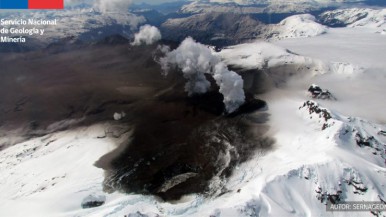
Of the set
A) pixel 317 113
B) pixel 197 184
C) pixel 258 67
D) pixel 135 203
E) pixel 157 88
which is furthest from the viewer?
pixel 258 67

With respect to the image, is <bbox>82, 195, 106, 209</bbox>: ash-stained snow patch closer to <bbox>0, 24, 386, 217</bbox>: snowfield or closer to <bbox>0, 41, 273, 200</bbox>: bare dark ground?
<bbox>0, 24, 386, 217</bbox>: snowfield

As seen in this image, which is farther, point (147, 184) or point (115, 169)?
point (115, 169)

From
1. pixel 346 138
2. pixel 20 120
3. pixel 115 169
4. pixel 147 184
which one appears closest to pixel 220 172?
pixel 147 184

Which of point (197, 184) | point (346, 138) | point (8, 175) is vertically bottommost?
point (8, 175)

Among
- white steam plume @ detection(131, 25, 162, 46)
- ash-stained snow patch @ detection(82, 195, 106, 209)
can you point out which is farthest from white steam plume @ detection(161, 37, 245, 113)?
ash-stained snow patch @ detection(82, 195, 106, 209)

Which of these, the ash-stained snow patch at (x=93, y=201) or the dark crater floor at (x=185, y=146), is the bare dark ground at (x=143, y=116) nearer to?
the dark crater floor at (x=185, y=146)

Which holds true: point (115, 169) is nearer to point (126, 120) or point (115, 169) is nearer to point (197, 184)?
point (197, 184)
